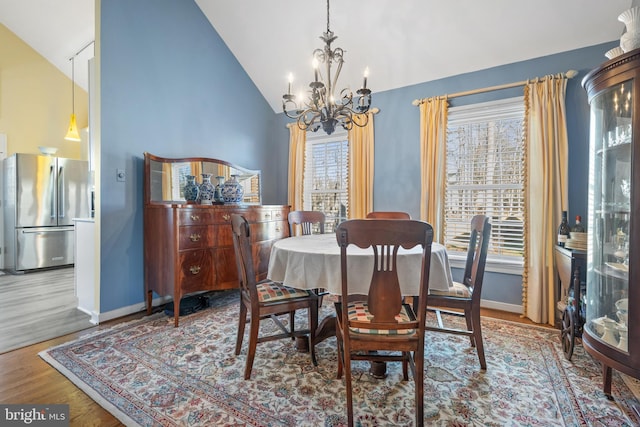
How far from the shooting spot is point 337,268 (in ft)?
5.68

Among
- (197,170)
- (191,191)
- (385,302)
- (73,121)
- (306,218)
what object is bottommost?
(385,302)

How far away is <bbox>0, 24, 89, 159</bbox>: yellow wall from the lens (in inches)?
189

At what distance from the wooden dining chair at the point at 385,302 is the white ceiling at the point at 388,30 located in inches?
101

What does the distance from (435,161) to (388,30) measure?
1463 mm

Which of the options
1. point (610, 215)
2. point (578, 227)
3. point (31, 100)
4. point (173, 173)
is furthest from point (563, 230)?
point (31, 100)

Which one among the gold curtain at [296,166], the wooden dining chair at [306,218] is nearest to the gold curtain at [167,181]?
the wooden dining chair at [306,218]

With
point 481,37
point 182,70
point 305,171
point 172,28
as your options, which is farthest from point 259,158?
point 481,37

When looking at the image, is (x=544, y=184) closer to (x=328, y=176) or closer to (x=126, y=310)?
(x=328, y=176)

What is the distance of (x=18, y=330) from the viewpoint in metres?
2.50

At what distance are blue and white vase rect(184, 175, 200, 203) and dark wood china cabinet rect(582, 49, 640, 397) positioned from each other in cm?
326

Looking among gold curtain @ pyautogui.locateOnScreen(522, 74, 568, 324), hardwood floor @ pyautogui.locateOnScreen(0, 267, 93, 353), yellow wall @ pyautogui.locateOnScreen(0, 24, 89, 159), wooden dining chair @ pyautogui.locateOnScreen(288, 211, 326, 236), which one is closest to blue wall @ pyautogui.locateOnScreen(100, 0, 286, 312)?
hardwood floor @ pyautogui.locateOnScreen(0, 267, 93, 353)

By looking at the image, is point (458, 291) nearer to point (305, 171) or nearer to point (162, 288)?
point (162, 288)

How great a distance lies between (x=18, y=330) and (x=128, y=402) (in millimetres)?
1721

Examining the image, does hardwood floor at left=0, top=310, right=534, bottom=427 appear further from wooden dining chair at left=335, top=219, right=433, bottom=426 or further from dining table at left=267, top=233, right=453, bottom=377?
wooden dining chair at left=335, top=219, right=433, bottom=426
